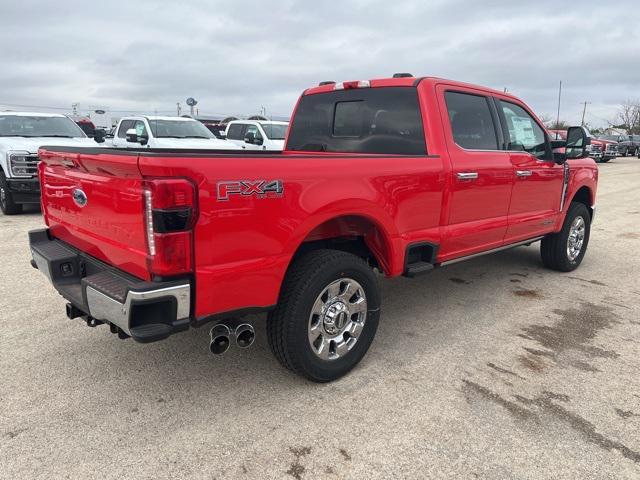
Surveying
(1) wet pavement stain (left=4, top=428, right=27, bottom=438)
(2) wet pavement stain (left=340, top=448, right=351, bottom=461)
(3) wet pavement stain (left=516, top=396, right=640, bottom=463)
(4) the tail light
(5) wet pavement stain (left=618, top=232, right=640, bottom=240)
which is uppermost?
(4) the tail light

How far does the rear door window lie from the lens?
3.90 metres

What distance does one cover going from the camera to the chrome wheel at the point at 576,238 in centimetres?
562

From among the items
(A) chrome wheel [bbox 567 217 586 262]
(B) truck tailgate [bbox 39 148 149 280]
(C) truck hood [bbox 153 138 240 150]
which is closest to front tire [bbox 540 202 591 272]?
(A) chrome wheel [bbox 567 217 586 262]

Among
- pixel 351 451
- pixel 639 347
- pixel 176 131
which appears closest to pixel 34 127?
pixel 176 131

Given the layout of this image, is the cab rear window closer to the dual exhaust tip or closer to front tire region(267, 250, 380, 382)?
front tire region(267, 250, 380, 382)

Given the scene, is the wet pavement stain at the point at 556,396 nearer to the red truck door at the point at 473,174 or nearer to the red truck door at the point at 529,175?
the red truck door at the point at 473,174

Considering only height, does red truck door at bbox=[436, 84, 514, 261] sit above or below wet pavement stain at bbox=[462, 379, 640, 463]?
above

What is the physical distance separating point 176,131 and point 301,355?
945 centimetres

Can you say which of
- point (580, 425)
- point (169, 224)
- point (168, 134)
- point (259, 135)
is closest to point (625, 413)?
point (580, 425)

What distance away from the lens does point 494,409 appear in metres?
2.81

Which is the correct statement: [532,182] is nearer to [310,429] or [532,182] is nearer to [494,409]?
[494,409]

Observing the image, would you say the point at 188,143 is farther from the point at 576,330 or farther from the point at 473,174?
the point at 576,330

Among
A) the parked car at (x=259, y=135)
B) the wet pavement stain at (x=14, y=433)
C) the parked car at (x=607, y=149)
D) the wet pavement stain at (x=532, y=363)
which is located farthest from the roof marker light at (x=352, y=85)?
the parked car at (x=607, y=149)

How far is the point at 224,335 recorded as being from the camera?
266 cm
